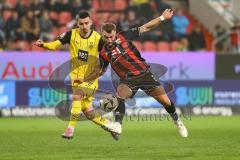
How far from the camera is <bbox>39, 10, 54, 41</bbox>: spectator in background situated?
22406mm

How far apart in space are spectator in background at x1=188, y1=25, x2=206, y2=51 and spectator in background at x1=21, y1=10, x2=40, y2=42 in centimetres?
520

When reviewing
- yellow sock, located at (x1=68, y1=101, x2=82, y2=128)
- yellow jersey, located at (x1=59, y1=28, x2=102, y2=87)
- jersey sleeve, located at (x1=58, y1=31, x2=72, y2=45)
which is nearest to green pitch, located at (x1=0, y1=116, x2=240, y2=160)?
yellow sock, located at (x1=68, y1=101, x2=82, y2=128)

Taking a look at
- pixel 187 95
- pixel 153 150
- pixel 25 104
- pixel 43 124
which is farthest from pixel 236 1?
pixel 153 150

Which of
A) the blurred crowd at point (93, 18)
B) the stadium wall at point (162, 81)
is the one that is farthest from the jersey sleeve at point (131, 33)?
the blurred crowd at point (93, 18)

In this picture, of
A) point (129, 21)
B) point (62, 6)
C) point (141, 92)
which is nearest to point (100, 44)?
point (141, 92)

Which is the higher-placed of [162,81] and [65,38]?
[65,38]

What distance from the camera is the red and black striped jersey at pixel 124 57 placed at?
12.0 metres

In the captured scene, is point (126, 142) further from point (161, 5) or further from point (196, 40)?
point (161, 5)

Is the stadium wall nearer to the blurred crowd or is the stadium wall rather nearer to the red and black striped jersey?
the blurred crowd

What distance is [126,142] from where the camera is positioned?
481 inches

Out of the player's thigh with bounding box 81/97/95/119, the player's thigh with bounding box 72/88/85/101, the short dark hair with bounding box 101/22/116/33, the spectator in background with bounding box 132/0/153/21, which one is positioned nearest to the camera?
the short dark hair with bounding box 101/22/116/33

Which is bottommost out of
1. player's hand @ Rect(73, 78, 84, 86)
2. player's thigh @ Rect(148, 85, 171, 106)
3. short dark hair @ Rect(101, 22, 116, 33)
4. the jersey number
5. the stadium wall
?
the stadium wall

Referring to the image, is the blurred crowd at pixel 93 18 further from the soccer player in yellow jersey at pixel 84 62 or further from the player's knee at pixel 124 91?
the player's knee at pixel 124 91

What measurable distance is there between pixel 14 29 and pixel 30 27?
51 cm
